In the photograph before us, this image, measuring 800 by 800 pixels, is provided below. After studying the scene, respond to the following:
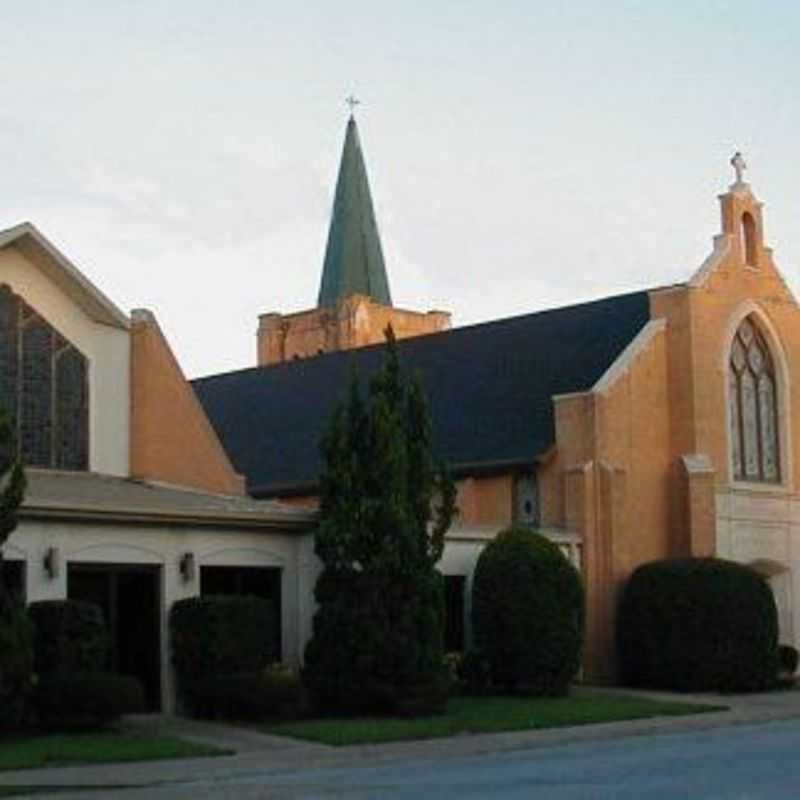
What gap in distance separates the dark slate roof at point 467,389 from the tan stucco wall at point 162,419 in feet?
23.0

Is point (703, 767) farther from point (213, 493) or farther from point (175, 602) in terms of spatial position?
point (213, 493)

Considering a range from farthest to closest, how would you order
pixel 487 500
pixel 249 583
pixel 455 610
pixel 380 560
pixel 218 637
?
pixel 487 500 < pixel 455 610 < pixel 249 583 < pixel 380 560 < pixel 218 637

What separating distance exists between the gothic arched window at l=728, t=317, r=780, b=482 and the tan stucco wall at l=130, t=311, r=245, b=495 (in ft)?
42.1

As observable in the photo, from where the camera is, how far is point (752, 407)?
40.8 metres

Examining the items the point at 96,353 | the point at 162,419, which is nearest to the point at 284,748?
the point at 162,419

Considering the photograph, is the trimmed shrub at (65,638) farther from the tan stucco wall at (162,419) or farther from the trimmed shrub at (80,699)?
the tan stucco wall at (162,419)

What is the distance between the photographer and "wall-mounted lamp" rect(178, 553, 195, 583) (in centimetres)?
2823

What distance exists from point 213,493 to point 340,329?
34229 millimetres

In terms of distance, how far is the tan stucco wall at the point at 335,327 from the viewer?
67.9 metres

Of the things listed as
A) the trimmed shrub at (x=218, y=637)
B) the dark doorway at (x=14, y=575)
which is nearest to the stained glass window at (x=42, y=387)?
the dark doorway at (x=14, y=575)

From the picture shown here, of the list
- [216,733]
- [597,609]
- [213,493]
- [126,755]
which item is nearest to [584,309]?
[597,609]

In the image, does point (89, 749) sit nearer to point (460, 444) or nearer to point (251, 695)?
point (251, 695)

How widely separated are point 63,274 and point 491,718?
12.0 metres

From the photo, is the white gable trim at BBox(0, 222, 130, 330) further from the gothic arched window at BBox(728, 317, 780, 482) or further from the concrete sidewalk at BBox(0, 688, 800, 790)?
the gothic arched window at BBox(728, 317, 780, 482)
